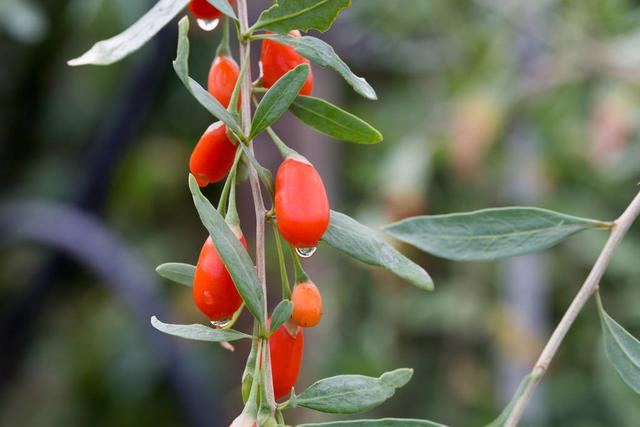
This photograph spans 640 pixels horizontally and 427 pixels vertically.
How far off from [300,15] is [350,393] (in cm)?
19

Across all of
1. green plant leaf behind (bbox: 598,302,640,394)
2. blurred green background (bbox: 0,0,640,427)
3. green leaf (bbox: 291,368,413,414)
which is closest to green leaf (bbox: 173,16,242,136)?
green leaf (bbox: 291,368,413,414)

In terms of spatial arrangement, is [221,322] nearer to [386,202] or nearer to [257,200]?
[257,200]

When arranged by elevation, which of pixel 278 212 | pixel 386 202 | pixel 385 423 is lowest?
pixel 386 202

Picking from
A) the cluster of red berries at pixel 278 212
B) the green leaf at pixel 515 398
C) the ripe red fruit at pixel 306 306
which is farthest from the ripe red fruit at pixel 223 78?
the green leaf at pixel 515 398

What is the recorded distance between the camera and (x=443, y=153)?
169 centimetres

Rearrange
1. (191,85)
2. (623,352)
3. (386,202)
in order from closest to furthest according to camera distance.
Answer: (191,85) → (623,352) → (386,202)

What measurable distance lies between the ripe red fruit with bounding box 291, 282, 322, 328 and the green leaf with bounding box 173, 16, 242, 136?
9cm

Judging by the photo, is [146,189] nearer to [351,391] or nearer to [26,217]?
[26,217]

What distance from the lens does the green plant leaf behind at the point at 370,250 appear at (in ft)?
1.32

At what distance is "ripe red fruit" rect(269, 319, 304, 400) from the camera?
1.31 ft

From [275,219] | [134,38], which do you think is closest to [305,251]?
[275,219]

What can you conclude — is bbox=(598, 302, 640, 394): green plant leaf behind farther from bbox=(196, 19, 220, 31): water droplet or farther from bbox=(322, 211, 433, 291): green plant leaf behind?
bbox=(196, 19, 220, 31): water droplet

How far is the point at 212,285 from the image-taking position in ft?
1.25

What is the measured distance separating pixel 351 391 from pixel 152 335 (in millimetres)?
1280
